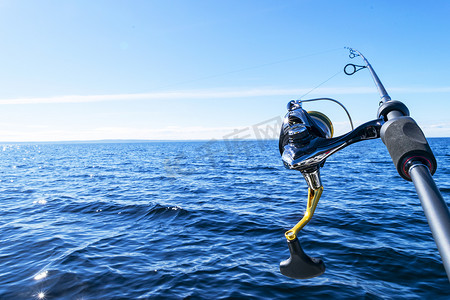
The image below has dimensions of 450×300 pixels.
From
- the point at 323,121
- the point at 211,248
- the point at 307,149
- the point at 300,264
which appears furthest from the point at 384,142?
the point at 211,248

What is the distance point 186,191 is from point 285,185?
241 inches

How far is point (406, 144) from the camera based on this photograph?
4.52 ft

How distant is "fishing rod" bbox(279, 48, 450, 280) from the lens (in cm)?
104

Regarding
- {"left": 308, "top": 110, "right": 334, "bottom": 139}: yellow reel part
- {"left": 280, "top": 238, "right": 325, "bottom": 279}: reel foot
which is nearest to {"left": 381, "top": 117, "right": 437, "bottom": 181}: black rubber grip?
{"left": 308, "top": 110, "right": 334, "bottom": 139}: yellow reel part

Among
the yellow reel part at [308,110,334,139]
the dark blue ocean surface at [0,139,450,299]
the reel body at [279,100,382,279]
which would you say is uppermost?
the yellow reel part at [308,110,334,139]

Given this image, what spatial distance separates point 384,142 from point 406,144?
29cm

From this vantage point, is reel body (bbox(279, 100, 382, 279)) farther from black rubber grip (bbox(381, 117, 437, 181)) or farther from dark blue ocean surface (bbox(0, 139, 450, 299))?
dark blue ocean surface (bbox(0, 139, 450, 299))

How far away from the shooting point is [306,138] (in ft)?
6.79

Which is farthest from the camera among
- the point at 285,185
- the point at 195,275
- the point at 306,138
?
the point at 285,185

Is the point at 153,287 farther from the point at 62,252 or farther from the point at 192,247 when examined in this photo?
the point at 62,252

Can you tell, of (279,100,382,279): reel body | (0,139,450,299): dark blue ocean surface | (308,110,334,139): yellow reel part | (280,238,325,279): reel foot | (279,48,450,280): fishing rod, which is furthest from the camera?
(0,139,450,299): dark blue ocean surface

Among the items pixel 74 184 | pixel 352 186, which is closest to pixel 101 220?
pixel 74 184

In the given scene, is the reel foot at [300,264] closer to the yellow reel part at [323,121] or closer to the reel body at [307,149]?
the reel body at [307,149]

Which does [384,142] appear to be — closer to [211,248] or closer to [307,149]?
[307,149]
